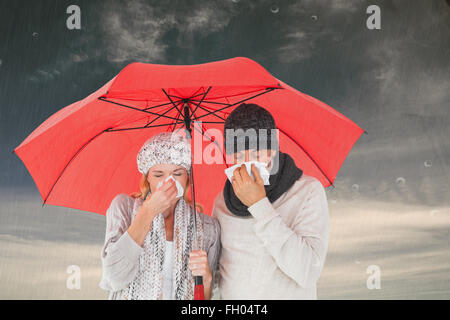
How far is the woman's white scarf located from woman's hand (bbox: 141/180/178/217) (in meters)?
0.20

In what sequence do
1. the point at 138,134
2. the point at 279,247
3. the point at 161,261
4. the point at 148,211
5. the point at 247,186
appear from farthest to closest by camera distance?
the point at 138,134 < the point at 161,261 < the point at 148,211 < the point at 247,186 < the point at 279,247

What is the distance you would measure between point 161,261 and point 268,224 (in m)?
0.86

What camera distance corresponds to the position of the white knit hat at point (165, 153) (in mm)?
2805

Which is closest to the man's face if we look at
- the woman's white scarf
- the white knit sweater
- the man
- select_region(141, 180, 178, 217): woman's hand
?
the man

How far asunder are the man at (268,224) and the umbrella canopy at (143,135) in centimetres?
48

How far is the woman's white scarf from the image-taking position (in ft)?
8.84

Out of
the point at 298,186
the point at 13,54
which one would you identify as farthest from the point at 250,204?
the point at 13,54

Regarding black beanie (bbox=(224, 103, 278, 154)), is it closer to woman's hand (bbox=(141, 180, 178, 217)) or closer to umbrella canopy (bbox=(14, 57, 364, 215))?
umbrella canopy (bbox=(14, 57, 364, 215))

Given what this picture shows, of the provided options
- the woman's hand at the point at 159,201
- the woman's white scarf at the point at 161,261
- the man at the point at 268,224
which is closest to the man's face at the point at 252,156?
the man at the point at 268,224

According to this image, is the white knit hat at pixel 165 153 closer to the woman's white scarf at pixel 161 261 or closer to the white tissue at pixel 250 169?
the woman's white scarf at pixel 161 261

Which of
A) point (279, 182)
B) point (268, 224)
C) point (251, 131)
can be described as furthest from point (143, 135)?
point (268, 224)

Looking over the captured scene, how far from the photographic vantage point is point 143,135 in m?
3.43

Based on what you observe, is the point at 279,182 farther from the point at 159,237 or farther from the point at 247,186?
the point at 159,237
